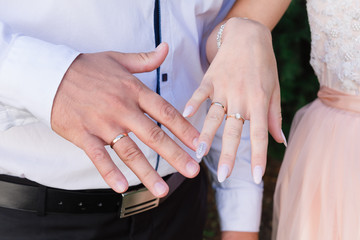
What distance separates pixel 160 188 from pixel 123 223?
20.5 inches

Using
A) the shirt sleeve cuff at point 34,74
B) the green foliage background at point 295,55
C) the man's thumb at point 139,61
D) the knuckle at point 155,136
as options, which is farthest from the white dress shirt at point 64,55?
the green foliage background at point 295,55

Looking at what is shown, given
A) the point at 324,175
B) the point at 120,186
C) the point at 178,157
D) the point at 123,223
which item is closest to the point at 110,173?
the point at 120,186

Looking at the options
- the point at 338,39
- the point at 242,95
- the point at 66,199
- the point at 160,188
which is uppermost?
the point at 338,39

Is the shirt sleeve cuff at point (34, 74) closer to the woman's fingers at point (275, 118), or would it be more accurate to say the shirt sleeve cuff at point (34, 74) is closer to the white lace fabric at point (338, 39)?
the woman's fingers at point (275, 118)

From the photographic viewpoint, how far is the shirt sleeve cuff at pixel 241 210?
4.90 feet

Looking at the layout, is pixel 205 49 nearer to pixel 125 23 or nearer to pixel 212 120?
pixel 125 23

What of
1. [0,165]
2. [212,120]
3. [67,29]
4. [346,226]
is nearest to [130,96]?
[212,120]

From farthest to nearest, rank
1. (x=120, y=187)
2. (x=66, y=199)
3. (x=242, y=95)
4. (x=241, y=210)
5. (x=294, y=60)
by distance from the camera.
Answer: (x=294, y=60)
(x=241, y=210)
(x=66, y=199)
(x=242, y=95)
(x=120, y=187)

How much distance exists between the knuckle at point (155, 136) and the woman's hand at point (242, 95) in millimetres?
81

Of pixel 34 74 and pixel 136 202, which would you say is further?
pixel 136 202

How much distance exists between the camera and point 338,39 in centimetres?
127

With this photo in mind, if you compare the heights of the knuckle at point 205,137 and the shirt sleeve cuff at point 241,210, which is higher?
the knuckle at point 205,137

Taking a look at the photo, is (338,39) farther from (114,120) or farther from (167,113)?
(114,120)

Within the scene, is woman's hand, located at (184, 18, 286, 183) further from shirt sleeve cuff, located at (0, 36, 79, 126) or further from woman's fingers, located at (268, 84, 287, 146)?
shirt sleeve cuff, located at (0, 36, 79, 126)
